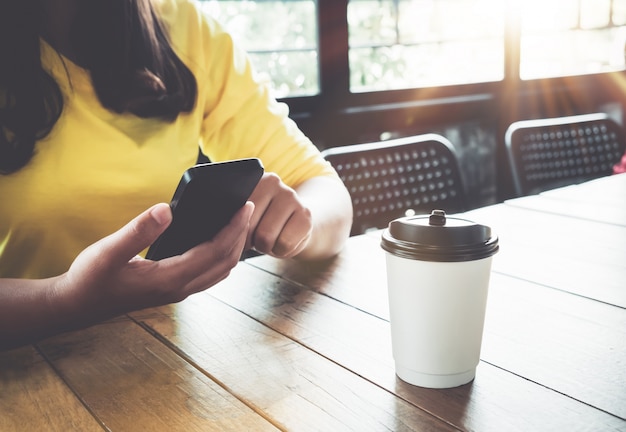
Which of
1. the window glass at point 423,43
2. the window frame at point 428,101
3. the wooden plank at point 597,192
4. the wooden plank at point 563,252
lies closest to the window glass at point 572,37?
the window frame at point 428,101

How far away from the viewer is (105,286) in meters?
0.82

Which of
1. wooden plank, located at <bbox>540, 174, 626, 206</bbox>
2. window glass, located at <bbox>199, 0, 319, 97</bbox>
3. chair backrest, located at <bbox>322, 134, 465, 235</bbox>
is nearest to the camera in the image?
wooden plank, located at <bbox>540, 174, 626, 206</bbox>

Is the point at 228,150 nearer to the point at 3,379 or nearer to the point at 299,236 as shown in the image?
the point at 299,236

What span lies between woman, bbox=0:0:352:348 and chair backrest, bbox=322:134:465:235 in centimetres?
34

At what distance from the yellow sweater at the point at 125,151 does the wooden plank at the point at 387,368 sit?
1.00 feet

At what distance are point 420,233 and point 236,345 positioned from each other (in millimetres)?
312

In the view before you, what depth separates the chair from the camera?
83.8 inches

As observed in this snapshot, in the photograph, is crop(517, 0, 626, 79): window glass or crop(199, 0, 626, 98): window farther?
crop(517, 0, 626, 79): window glass

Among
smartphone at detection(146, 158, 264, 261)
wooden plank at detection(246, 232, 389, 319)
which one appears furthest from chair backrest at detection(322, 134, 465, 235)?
smartphone at detection(146, 158, 264, 261)

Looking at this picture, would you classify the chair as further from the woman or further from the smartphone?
the smartphone

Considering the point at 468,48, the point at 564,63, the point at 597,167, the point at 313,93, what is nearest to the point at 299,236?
the point at 597,167

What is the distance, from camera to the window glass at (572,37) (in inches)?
150

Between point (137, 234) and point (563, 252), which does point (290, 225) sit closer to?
point (137, 234)

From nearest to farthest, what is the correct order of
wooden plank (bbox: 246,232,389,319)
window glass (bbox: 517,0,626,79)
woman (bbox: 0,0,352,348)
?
wooden plank (bbox: 246,232,389,319) < woman (bbox: 0,0,352,348) < window glass (bbox: 517,0,626,79)
